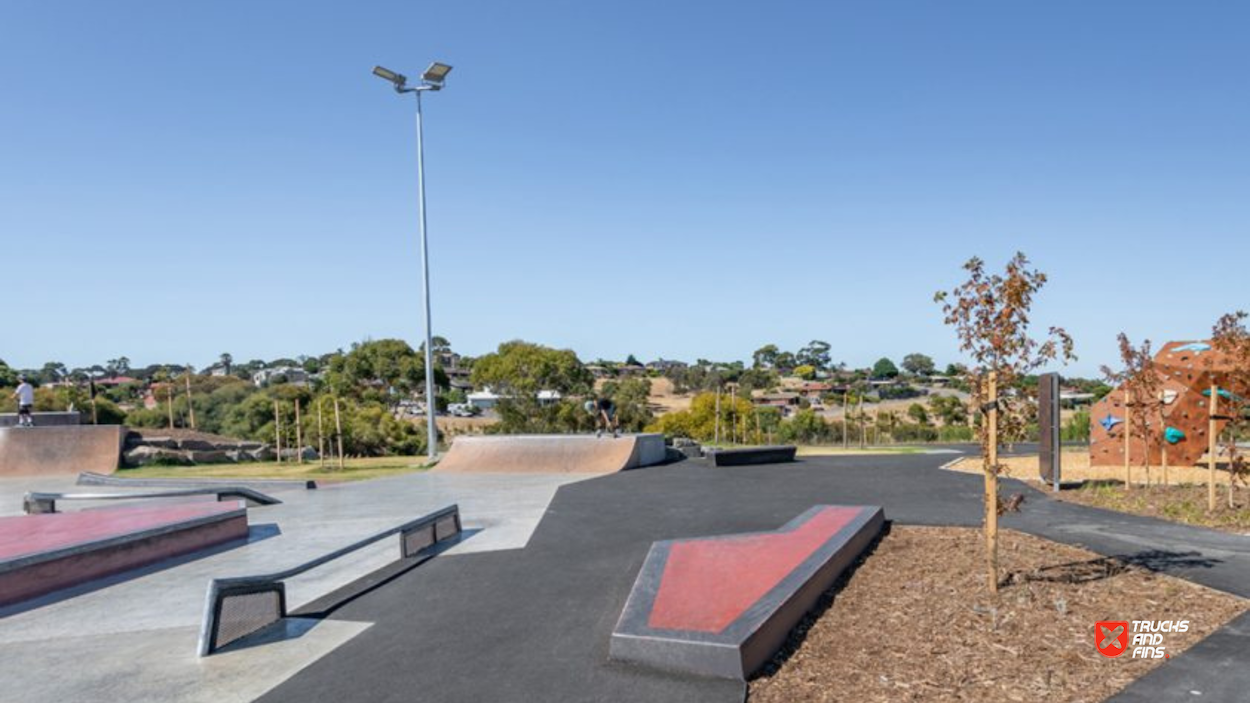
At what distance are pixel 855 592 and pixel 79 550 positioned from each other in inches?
322

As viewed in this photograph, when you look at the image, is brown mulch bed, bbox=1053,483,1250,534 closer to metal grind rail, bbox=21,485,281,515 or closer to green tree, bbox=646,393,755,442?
metal grind rail, bbox=21,485,281,515

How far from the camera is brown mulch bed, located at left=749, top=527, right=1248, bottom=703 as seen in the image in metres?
4.68

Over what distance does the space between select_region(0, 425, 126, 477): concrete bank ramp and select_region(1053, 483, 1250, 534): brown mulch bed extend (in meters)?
24.0

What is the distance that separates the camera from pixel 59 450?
67.0 feet

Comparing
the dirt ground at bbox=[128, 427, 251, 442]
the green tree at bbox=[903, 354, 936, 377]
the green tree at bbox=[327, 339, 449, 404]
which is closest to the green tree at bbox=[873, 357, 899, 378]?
the green tree at bbox=[903, 354, 936, 377]

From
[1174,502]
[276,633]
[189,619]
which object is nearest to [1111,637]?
[276,633]

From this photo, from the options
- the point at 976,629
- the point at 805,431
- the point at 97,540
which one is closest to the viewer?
the point at 976,629

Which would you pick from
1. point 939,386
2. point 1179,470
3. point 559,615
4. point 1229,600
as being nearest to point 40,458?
point 559,615

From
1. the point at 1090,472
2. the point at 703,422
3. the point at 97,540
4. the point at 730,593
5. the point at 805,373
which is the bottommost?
the point at 805,373

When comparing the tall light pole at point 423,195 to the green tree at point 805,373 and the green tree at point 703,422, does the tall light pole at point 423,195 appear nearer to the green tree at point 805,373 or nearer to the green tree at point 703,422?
the green tree at point 703,422

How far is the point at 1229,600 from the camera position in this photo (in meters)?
6.27

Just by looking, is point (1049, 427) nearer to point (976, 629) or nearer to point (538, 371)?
point (976, 629)

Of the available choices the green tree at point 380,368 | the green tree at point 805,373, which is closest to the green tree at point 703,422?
the green tree at point 380,368

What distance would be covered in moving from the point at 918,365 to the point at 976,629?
152319 millimetres
